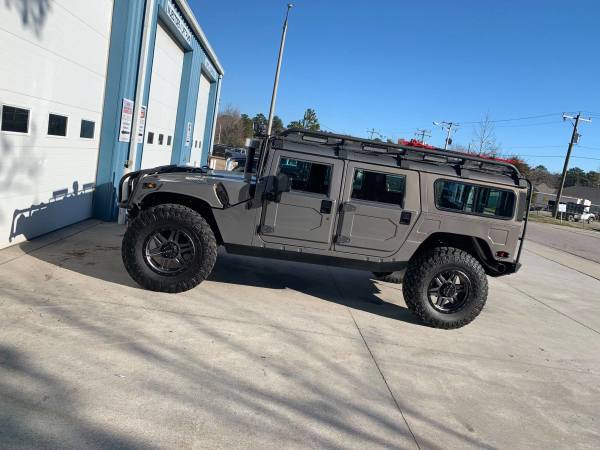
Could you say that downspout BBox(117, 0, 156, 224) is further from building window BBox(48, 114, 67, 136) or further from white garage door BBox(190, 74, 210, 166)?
white garage door BBox(190, 74, 210, 166)

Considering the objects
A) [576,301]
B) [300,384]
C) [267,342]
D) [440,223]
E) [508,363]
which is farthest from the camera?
[576,301]

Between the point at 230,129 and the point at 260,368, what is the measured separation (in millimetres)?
81486

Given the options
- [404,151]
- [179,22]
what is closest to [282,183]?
[404,151]

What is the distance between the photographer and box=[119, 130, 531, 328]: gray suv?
5566 mm

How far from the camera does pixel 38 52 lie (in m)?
6.52

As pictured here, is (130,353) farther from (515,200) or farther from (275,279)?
(515,200)

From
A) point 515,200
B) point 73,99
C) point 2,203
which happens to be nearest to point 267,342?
point 515,200

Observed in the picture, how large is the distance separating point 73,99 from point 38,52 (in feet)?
4.19

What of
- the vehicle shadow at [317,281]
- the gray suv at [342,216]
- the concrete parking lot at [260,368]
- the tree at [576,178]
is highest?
the tree at [576,178]

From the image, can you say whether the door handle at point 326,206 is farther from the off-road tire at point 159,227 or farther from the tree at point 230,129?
the tree at point 230,129

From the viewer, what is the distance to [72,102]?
7742mm

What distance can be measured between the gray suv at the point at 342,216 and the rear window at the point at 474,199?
0.04ft

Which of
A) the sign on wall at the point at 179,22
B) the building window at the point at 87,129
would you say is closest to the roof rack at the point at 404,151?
the building window at the point at 87,129

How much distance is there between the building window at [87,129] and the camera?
27.4 feet
